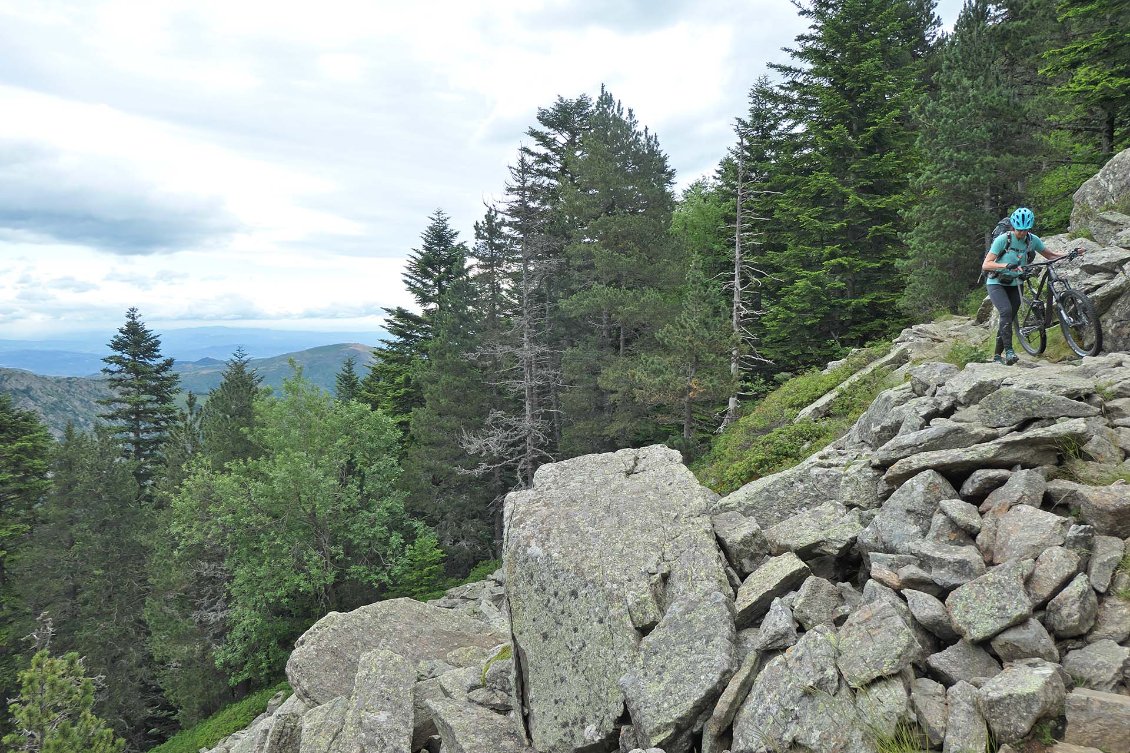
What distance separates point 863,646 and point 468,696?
575 centimetres

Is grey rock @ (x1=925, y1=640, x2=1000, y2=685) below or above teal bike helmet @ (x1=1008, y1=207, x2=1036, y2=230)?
below

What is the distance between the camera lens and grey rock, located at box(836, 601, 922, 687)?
446cm

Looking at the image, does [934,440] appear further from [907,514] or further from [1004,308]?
[1004,308]

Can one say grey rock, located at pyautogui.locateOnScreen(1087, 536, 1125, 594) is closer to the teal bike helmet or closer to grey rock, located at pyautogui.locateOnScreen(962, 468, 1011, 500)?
grey rock, located at pyautogui.locateOnScreen(962, 468, 1011, 500)

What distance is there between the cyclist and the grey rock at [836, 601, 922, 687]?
6270 mm

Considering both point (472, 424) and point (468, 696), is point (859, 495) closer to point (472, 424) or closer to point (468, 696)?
point (468, 696)

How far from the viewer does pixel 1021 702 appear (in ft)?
12.1

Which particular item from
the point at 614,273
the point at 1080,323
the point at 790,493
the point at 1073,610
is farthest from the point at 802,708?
the point at 614,273

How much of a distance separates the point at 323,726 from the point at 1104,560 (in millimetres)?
10071

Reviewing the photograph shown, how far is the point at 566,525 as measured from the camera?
7477mm

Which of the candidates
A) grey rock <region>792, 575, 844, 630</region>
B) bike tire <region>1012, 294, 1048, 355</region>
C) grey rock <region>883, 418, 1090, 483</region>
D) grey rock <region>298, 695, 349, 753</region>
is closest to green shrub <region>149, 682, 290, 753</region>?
grey rock <region>298, 695, 349, 753</region>

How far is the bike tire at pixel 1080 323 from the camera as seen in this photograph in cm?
788

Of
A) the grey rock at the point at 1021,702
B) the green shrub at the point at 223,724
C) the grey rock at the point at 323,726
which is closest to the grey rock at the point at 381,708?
the grey rock at the point at 323,726

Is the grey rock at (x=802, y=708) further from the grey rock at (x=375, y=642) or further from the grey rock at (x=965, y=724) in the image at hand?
the grey rock at (x=375, y=642)
